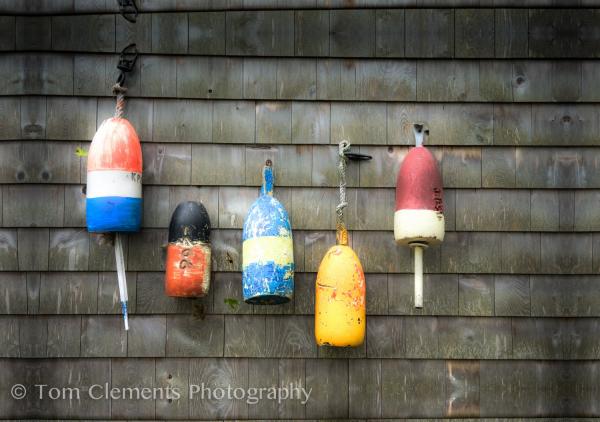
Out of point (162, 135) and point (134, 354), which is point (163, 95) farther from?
point (134, 354)

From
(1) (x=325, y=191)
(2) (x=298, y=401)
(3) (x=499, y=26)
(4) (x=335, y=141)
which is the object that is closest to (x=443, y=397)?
(2) (x=298, y=401)

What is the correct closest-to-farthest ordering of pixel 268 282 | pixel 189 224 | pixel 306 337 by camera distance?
pixel 268 282
pixel 189 224
pixel 306 337

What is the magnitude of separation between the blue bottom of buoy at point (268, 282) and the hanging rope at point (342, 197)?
0.96 ft

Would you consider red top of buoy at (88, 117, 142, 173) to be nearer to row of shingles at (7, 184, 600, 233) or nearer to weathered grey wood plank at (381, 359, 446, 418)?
row of shingles at (7, 184, 600, 233)

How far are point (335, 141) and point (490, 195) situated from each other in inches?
30.7

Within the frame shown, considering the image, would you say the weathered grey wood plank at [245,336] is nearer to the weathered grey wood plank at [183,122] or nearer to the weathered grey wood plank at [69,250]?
the weathered grey wood plank at [69,250]

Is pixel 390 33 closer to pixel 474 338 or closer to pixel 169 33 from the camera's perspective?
pixel 169 33

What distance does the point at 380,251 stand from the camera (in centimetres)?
317

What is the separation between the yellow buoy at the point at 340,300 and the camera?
2.93 m

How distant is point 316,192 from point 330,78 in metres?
0.55

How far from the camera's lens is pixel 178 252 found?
300cm

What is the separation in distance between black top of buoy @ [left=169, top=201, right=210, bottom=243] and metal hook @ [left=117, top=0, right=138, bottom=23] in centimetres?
93

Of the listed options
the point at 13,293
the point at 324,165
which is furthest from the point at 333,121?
the point at 13,293

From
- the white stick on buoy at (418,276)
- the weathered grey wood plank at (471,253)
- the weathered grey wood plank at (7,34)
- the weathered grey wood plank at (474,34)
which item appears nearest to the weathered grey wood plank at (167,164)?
the weathered grey wood plank at (7,34)
